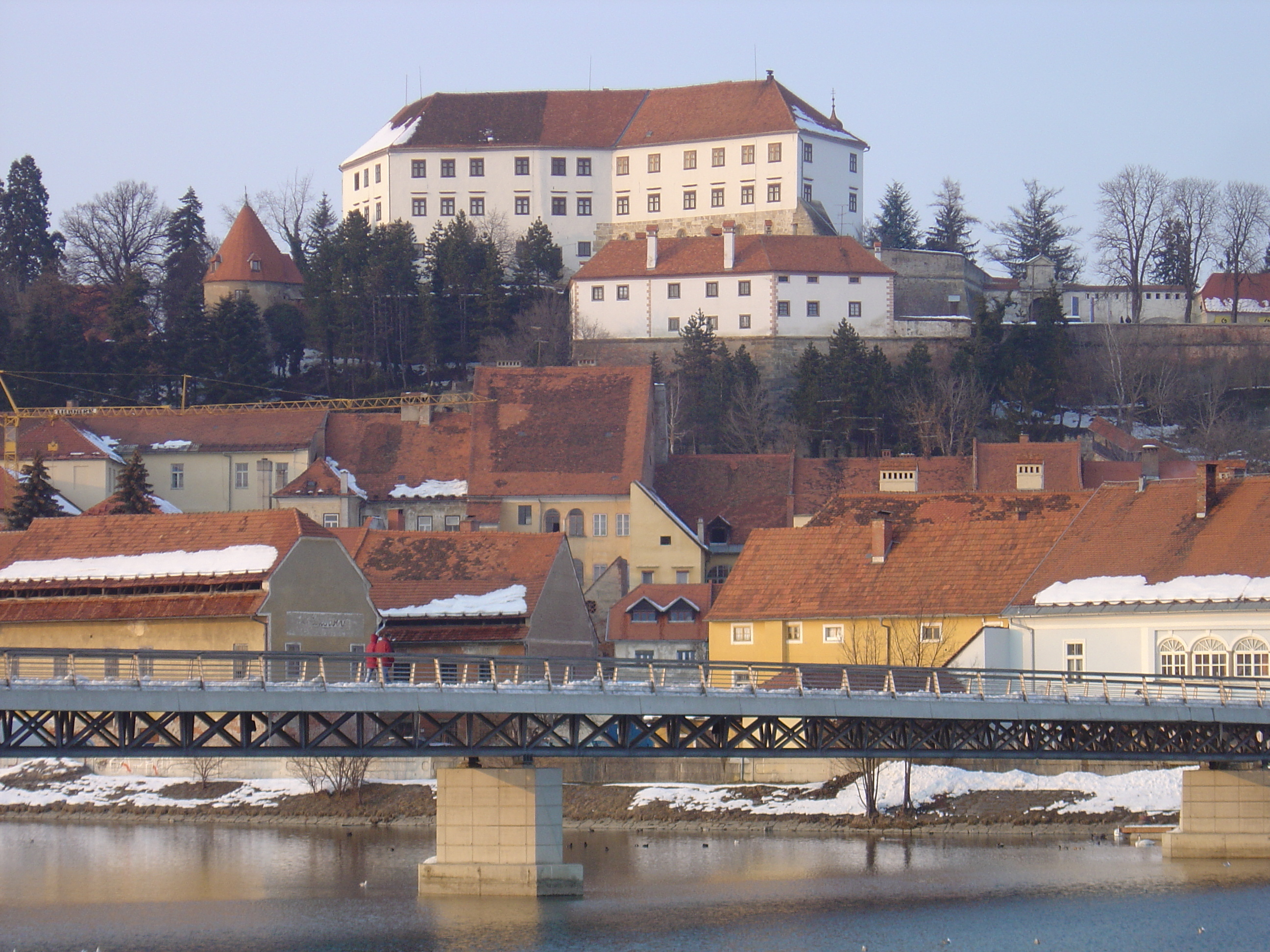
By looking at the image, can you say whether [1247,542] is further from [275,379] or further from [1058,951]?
[275,379]

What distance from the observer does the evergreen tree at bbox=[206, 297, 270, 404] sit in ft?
367

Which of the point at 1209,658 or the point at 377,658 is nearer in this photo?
the point at 377,658

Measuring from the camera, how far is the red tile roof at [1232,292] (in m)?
134

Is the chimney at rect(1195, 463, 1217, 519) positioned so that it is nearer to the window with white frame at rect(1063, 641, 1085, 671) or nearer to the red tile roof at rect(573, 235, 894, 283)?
the window with white frame at rect(1063, 641, 1085, 671)

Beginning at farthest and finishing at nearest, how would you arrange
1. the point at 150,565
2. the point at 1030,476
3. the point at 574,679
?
the point at 1030,476 → the point at 150,565 → the point at 574,679

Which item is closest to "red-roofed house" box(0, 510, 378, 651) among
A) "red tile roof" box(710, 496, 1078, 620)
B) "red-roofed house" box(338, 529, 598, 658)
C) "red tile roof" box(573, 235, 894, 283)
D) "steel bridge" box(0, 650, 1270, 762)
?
"red-roofed house" box(338, 529, 598, 658)

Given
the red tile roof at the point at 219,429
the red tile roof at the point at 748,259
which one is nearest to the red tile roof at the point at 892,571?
the red tile roof at the point at 219,429

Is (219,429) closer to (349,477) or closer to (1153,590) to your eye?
(349,477)

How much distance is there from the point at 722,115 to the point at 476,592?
70.4m

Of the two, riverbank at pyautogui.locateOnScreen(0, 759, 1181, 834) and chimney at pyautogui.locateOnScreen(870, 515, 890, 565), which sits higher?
chimney at pyautogui.locateOnScreen(870, 515, 890, 565)

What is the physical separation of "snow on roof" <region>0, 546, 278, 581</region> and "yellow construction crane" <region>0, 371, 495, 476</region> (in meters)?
28.3

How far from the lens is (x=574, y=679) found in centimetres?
4772

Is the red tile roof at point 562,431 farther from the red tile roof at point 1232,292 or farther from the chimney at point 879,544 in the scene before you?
the red tile roof at point 1232,292

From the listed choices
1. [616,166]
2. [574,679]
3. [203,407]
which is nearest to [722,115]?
[616,166]
